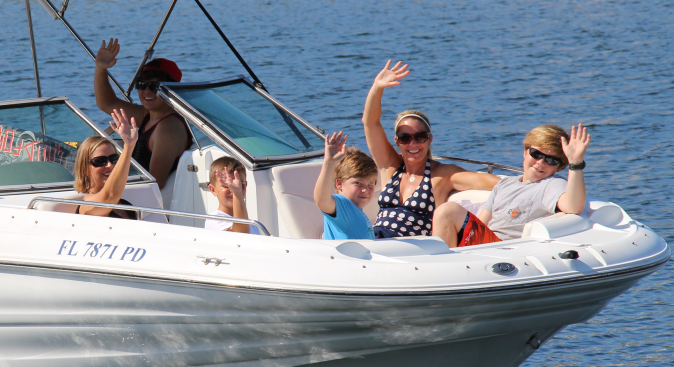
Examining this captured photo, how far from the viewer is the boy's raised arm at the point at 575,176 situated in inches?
132

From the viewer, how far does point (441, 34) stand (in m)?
14.7

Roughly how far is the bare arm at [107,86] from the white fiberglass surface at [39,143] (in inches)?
17.7

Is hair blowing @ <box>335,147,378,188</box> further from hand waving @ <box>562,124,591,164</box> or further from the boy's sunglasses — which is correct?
hand waving @ <box>562,124,591,164</box>

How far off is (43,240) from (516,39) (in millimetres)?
11807

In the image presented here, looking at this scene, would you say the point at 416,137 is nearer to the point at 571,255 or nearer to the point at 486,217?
the point at 486,217

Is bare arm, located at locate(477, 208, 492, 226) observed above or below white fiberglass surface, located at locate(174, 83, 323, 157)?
below

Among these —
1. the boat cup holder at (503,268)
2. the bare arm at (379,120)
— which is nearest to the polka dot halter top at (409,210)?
the bare arm at (379,120)

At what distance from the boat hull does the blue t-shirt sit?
44 cm

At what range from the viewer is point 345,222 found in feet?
10.8

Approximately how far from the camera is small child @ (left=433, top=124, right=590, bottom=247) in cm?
343

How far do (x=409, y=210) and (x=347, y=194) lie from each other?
0.50m

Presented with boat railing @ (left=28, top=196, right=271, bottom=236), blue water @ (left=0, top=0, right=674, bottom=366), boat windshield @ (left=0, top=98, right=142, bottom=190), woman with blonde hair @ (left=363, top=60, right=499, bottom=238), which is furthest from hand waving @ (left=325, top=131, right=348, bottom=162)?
blue water @ (left=0, top=0, right=674, bottom=366)

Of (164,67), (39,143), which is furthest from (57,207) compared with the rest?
(164,67)

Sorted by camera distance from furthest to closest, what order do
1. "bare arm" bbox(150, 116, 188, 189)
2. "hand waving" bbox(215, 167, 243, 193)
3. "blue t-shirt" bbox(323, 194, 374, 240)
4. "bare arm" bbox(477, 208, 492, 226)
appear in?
"bare arm" bbox(150, 116, 188, 189) < "bare arm" bbox(477, 208, 492, 226) < "hand waving" bbox(215, 167, 243, 193) < "blue t-shirt" bbox(323, 194, 374, 240)
